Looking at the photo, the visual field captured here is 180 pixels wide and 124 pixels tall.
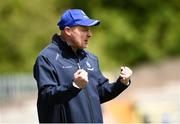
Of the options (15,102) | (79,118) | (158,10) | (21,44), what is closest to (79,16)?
(79,118)

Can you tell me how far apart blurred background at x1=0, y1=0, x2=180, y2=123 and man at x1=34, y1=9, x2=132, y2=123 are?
618 inches

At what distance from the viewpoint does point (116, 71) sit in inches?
1062

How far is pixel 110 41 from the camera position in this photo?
29.3 metres

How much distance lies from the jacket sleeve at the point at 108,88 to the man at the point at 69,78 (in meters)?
0.02

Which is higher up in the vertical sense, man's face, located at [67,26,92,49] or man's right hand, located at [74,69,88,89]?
man's face, located at [67,26,92,49]

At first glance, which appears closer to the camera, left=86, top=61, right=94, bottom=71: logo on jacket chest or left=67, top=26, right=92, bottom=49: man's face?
left=67, top=26, right=92, bottom=49: man's face

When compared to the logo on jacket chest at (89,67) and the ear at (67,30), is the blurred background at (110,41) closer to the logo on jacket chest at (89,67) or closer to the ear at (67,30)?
the logo on jacket chest at (89,67)

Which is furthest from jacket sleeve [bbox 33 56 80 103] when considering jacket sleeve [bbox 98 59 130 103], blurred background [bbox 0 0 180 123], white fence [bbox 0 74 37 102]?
white fence [bbox 0 74 37 102]

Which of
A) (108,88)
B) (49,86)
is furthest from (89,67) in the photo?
(49,86)

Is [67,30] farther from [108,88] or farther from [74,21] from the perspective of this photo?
[108,88]

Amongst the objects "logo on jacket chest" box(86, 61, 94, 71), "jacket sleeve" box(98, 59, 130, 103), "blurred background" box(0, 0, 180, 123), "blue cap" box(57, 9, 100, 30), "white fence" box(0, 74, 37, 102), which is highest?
"blurred background" box(0, 0, 180, 123)

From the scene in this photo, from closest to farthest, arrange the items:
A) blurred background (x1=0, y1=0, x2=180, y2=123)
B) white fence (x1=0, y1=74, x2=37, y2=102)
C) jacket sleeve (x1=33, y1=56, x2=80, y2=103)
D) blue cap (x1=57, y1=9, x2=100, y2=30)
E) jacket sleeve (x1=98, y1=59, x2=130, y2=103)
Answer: jacket sleeve (x1=33, y1=56, x2=80, y2=103)
blue cap (x1=57, y1=9, x2=100, y2=30)
jacket sleeve (x1=98, y1=59, x2=130, y2=103)
white fence (x1=0, y1=74, x2=37, y2=102)
blurred background (x1=0, y1=0, x2=180, y2=123)

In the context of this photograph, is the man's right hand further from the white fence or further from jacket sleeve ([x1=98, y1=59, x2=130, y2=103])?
the white fence

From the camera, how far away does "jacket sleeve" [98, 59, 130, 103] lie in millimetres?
6398
